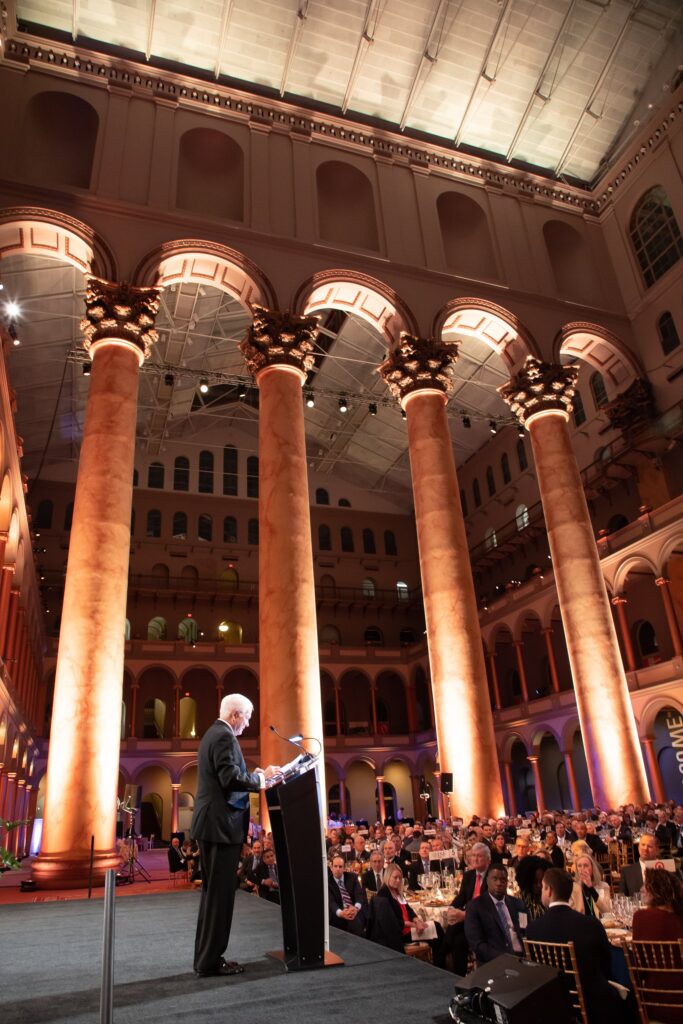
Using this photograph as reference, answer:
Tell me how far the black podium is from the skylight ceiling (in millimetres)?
17333

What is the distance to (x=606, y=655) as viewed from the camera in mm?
13258

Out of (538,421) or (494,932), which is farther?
(538,421)

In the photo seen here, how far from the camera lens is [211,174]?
16.4 meters

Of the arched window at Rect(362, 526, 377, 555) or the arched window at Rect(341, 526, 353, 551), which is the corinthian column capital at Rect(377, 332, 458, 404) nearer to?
the arched window at Rect(341, 526, 353, 551)

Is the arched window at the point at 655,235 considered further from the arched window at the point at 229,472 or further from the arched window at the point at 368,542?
the arched window at the point at 229,472

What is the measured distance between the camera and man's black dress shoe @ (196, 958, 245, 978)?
3.53 m

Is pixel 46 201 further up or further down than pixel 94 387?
further up

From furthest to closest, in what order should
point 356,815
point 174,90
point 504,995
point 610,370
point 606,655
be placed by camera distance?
point 356,815, point 610,370, point 174,90, point 606,655, point 504,995

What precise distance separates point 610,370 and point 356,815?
842 inches

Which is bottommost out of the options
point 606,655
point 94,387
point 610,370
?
point 606,655

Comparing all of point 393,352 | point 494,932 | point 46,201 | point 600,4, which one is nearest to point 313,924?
point 494,932

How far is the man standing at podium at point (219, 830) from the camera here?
3.55 metres

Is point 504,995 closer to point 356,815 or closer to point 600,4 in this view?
point 600,4

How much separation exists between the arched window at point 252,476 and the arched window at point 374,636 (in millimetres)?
8204
